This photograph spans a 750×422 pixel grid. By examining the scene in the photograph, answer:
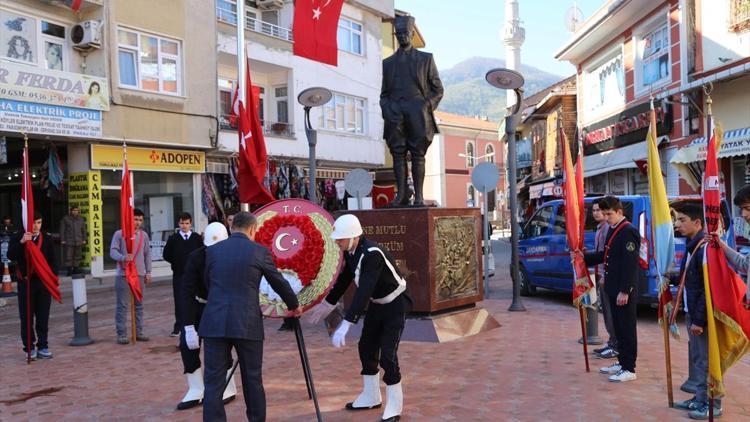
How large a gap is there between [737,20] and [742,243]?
7089 mm

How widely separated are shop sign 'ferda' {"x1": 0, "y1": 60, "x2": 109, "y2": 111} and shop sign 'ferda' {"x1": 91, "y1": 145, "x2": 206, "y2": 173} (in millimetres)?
1224

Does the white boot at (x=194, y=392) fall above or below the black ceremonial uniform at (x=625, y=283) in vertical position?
below

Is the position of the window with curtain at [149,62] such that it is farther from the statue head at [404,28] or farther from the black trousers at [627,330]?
the black trousers at [627,330]

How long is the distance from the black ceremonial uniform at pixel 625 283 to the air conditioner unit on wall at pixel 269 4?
64.1 ft

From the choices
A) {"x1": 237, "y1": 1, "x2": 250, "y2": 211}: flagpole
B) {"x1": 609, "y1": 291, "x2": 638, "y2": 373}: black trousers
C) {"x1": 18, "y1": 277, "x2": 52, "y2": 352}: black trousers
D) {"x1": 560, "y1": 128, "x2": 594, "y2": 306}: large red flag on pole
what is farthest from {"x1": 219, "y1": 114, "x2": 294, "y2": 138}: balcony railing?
{"x1": 609, "y1": 291, "x2": 638, "y2": 373}: black trousers

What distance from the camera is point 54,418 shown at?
578 centimetres

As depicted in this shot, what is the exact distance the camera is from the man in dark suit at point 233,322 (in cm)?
475

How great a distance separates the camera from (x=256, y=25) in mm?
23719

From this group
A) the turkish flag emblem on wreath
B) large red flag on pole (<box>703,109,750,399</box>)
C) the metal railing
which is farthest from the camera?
the metal railing

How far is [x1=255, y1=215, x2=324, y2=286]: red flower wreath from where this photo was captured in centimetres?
603

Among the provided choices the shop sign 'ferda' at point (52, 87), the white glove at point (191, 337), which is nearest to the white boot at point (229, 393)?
the white glove at point (191, 337)

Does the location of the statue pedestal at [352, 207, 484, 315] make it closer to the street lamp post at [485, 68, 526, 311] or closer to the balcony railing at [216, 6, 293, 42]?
the street lamp post at [485, 68, 526, 311]

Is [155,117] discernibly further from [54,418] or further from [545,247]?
[54,418]

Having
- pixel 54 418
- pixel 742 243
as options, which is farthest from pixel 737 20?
pixel 54 418
